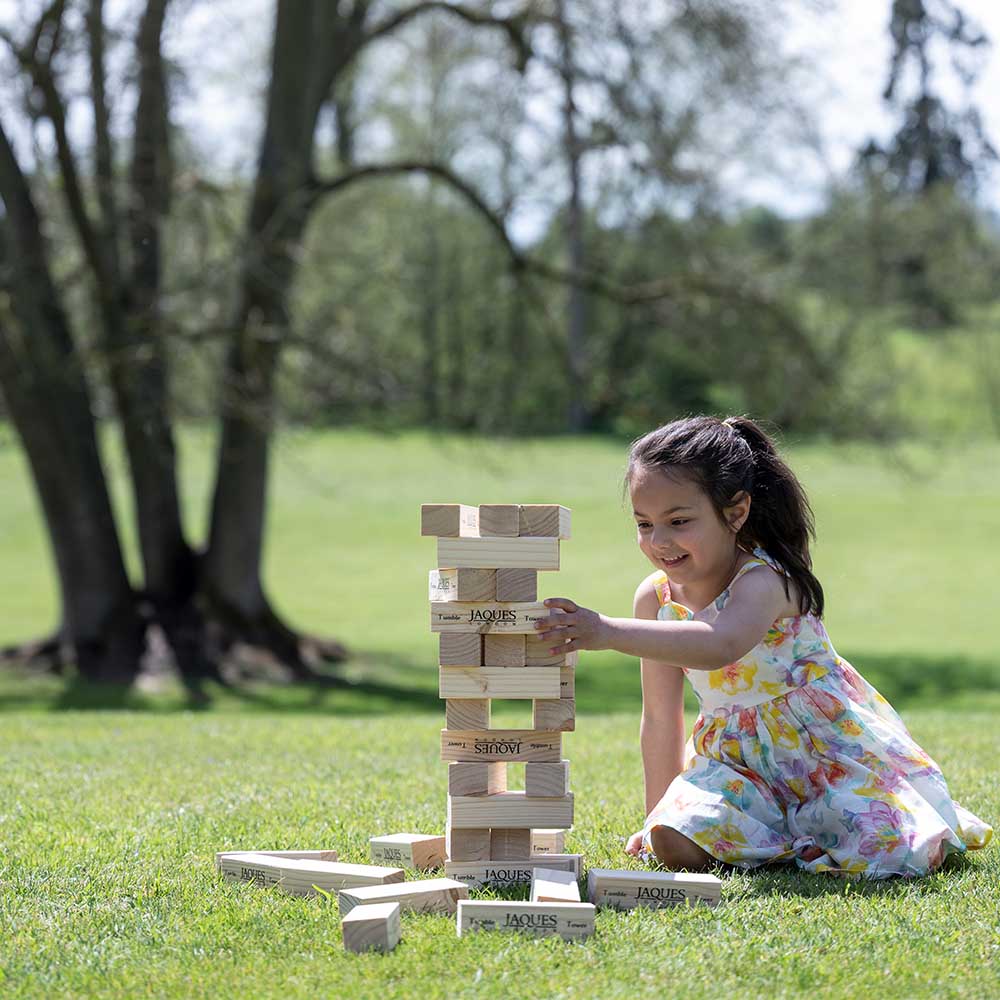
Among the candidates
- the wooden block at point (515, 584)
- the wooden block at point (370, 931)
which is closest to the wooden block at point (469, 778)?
the wooden block at point (515, 584)

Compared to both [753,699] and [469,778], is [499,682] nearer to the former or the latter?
[469,778]

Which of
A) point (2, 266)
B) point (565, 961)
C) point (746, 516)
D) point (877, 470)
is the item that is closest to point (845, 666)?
point (746, 516)

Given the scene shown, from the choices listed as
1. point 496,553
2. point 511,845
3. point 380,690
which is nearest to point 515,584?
point 496,553

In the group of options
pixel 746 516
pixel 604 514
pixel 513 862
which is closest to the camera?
pixel 513 862

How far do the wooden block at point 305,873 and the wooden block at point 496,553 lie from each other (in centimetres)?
95

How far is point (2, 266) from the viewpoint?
1362 cm

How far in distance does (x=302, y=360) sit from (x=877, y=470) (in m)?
24.6

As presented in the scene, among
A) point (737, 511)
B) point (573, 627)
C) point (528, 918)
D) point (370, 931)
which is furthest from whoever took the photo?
point (737, 511)

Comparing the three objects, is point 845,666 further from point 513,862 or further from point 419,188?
point 419,188

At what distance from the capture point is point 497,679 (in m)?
4.41

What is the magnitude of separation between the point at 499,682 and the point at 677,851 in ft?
2.72

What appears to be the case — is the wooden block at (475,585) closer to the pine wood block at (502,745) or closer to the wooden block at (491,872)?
the pine wood block at (502,745)

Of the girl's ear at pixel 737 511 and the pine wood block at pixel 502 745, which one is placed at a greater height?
the girl's ear at pixel 737 511

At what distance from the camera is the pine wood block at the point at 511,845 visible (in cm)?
452
